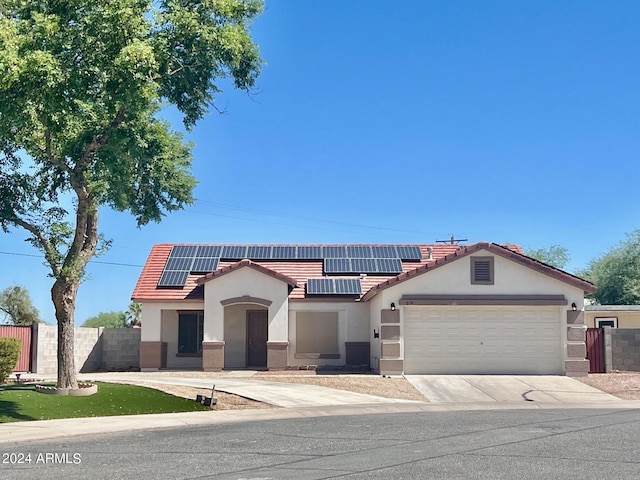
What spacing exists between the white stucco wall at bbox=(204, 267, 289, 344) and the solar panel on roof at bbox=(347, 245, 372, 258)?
5.20m

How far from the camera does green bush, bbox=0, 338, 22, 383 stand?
851 inches

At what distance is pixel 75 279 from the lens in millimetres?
19516

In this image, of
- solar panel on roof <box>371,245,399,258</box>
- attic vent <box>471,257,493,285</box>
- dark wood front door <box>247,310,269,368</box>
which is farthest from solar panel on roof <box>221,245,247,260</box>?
attic vent <box>471,257,493,285</box>

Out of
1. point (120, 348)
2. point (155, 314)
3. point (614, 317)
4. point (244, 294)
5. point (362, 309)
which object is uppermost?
point (244, 294)

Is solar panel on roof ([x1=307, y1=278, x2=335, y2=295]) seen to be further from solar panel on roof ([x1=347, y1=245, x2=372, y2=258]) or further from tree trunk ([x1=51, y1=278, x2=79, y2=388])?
tree trunk ([x1=51, y1=278, x2=79, y2=388])

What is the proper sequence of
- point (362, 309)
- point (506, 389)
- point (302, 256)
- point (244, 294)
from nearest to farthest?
point (506, 389)
point (244, 294)
point (362, 309)
point (302, 256)

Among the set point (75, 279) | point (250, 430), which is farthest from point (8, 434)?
point (75, 279)

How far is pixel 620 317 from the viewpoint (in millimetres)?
35188

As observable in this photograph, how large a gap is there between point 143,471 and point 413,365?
17.7 metres

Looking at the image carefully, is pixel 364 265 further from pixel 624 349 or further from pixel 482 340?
pixel 624 349

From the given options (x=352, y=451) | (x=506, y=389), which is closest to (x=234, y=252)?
(x=506, y=389)

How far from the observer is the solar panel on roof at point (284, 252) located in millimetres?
33594

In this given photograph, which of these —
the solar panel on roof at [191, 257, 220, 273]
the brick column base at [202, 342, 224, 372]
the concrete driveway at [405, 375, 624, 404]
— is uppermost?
the solar panel on roof at [191, 257, 220, 273]

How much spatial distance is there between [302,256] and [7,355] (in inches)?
587
